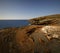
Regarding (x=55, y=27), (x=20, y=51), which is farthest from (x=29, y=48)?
(x=55, y=27)

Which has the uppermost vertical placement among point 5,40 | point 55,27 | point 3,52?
point 55,27

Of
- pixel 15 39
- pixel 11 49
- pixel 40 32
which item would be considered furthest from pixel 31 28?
pixel 11 49

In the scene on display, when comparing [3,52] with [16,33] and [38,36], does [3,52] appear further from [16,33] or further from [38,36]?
[38,36]

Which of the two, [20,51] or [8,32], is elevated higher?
[8,32]

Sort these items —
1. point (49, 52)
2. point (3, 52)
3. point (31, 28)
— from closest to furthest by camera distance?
point (49, 52), point (3, 52), point (31, 28)

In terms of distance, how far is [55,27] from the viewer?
576 centimetres

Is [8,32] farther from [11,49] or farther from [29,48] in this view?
[29,48]

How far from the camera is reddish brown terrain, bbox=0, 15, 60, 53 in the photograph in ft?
16.6

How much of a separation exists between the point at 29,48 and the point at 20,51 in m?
0.36

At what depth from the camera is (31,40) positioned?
523cm

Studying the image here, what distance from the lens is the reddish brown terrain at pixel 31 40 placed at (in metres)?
5.07

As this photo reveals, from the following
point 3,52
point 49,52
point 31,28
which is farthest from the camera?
point 31,28

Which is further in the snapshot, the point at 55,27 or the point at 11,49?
the point at 55,27

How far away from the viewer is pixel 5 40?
538cm
